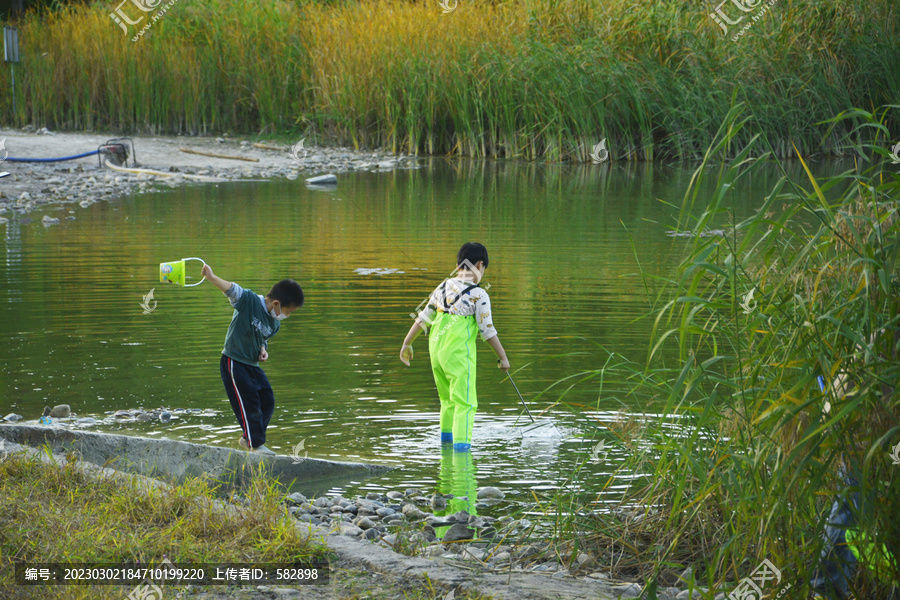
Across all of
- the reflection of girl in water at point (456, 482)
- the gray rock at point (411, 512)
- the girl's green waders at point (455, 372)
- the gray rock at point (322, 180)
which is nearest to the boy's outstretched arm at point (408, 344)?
the girl's green waders at point (455, 372)

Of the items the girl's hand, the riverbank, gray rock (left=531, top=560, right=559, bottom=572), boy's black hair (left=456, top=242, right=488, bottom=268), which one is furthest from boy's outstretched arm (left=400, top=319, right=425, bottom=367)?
gray rock (left=531, top=560, right=559, bottom=572)

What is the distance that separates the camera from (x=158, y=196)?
17.6m

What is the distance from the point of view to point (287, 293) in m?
5.86

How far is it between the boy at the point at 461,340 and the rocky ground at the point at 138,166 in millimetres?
10360

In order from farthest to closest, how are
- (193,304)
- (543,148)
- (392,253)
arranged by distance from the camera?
1. (543,148)
2. (392,253)
3. (193,304)

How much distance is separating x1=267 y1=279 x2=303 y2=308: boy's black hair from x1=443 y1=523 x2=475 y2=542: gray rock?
5.97 feet

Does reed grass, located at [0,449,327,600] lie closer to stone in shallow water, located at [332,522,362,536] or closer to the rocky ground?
stone in shallow water, located at [332,522,362,536]

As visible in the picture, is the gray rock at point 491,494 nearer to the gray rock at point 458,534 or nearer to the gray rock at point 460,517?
the gray rock at point 460,517

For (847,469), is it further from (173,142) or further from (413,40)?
(173,142)

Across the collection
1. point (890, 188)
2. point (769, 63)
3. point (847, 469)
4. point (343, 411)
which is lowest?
point (343, 411)

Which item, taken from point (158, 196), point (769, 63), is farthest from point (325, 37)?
point (769, 63)

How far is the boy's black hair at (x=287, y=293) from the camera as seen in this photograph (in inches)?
230

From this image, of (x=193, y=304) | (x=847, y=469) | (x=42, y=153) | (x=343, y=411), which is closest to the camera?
(x=847, y=469)

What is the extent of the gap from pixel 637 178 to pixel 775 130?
307cm
